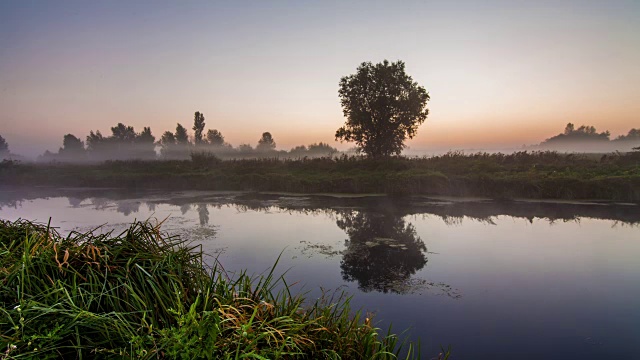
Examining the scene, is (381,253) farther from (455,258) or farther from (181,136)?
(181,136)

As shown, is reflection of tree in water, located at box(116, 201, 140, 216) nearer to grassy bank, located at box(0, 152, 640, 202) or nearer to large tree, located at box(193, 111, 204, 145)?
grassy bank, located at box(0, 152, 640, 202)

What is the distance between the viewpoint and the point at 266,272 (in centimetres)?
688

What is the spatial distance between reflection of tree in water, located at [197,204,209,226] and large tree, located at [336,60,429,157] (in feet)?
45.5

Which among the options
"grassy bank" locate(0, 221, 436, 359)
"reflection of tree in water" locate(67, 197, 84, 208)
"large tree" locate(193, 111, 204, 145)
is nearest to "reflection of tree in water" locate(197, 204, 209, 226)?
"reflection of tree in water" locate(67, 197, 84, 208)

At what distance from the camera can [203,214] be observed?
43.6ft

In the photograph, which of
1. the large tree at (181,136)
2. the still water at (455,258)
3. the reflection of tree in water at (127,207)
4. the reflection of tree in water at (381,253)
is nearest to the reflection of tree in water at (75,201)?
the still water at (455,258)

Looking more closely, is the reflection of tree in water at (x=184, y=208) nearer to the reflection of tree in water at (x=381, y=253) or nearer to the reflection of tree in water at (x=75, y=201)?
the reflection of tree in water at (x=75, y=201)

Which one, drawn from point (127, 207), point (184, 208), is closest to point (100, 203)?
point (127, 207)

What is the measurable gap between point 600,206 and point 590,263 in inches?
311

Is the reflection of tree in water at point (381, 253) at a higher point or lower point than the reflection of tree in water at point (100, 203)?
lower

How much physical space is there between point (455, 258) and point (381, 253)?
5.93 ft

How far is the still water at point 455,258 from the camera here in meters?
4.63

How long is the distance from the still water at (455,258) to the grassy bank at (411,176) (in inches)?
72.7

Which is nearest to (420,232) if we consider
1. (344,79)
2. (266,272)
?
(266,272)
